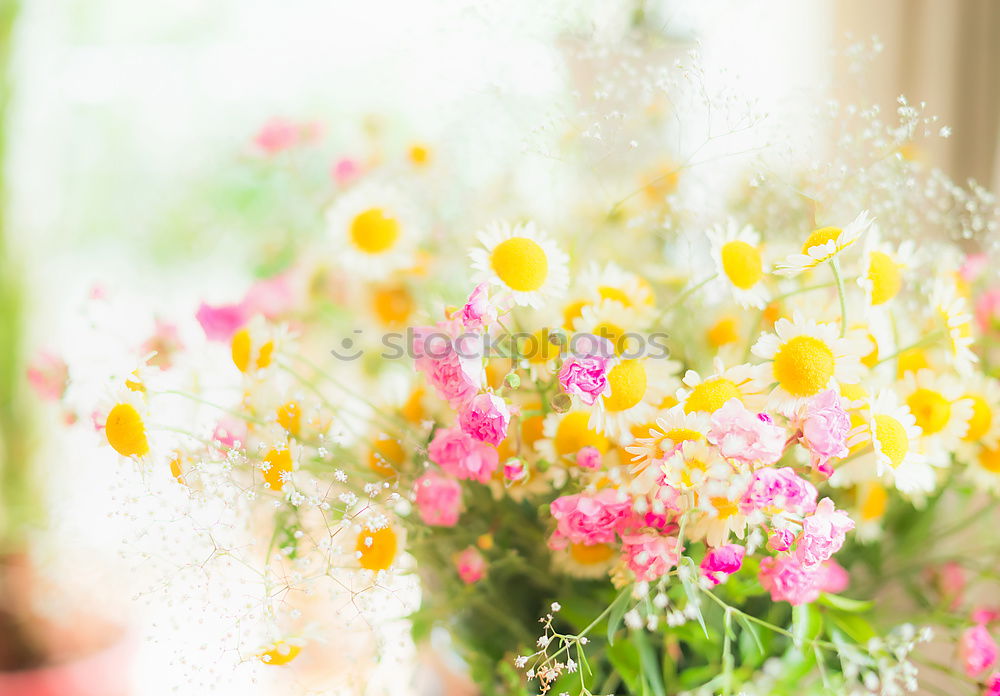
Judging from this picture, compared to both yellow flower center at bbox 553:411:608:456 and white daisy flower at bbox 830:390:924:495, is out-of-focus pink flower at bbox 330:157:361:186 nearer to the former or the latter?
yellow flower center at bbox 553:411:608:456

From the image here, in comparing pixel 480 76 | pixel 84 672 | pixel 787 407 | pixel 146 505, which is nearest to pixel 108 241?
pixel 84 672

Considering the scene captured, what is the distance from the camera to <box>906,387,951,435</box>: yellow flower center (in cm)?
50

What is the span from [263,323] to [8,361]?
33.9 inches

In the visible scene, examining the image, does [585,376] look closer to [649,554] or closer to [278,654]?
[649,554]

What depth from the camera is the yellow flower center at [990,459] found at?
543mm

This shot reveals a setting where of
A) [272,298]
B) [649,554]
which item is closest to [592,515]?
[649,554]

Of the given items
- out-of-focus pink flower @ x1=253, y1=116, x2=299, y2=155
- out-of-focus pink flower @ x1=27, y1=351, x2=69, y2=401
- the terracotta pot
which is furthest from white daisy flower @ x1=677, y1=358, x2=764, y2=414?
the terracotta pot

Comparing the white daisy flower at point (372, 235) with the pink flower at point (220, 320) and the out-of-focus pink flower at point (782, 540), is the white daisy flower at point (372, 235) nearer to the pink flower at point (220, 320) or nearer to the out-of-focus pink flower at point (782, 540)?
the pink flower at point (220, 320)

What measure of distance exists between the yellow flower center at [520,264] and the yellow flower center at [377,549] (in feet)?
0.54

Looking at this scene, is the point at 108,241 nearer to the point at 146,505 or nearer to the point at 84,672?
the point at 84,672

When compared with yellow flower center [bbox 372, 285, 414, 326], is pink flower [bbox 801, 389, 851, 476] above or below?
below

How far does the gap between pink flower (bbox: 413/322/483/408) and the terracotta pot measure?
38.4 inches

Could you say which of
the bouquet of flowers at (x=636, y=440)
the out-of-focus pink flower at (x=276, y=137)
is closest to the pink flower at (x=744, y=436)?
the bouquet of flowers at (x=636, y=440)

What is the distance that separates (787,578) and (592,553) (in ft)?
0.41
